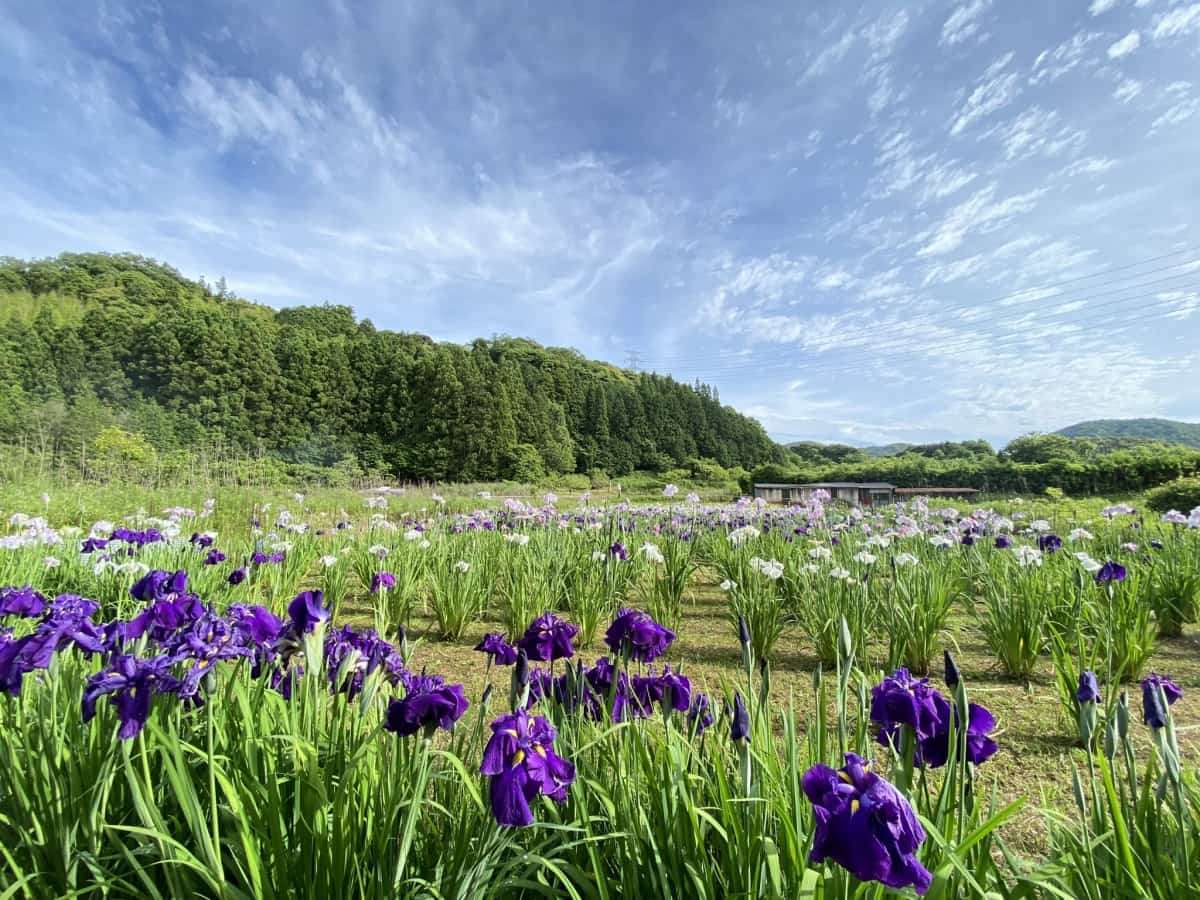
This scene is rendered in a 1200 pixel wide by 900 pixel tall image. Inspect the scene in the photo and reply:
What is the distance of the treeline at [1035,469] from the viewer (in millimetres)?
18969

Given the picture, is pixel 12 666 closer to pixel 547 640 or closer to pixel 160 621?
pixel 160 621

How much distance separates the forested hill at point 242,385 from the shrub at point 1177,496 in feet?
94.6

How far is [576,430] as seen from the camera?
5081 cm

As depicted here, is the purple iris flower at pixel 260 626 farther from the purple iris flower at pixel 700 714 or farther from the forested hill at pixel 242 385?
the forested hill at pixel 242 385

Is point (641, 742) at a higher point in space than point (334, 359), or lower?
lower

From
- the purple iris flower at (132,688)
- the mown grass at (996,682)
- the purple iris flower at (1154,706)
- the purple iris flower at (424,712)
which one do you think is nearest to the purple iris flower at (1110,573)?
the mown grass at (996,682)

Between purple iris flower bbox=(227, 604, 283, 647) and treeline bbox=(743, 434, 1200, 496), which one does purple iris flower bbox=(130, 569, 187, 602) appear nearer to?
purple iris flower bbox=(227, 604, 283, 647)

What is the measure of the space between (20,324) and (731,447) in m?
54.1

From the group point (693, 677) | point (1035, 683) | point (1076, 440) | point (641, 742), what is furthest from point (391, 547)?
point (1076, 440)

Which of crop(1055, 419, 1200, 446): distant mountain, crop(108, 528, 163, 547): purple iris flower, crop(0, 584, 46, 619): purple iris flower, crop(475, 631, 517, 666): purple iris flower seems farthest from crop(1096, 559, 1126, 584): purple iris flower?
crop(1055, 419, 1200, 446): distant mountain

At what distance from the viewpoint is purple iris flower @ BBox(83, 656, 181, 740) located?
1.14m

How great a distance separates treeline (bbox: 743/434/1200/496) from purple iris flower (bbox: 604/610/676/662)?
73.7ft

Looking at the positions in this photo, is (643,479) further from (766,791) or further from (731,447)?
(766,791)

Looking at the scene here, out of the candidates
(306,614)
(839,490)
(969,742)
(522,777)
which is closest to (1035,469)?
(839,490)
